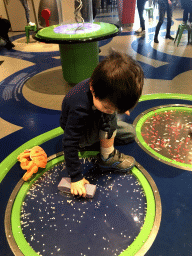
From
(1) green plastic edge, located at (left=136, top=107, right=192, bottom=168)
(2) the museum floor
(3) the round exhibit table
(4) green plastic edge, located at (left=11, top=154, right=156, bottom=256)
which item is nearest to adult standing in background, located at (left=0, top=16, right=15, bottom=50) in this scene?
(2) the museum floor

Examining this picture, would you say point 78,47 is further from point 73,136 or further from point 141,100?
point 73,136

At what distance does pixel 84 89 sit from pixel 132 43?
2.37 metres

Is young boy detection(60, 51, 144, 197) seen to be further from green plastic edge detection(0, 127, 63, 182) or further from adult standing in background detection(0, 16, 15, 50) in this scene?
adult standing in background detection(0, 16, 15, 50)

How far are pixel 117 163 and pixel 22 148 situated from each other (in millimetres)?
538

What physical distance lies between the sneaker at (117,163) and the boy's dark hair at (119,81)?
401 millimetres

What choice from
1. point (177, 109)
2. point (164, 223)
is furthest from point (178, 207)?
point (177, 109)

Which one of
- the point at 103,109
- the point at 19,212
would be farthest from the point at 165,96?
the point at 19,212

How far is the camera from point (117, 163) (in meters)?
0.96

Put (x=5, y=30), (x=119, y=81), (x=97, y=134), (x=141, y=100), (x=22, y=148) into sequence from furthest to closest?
(x=5, y=30)
(x=141, y=100)
(x=22, y=148)
(x=97, y=134)
(x=119, y=81)

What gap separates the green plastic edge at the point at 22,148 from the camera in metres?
1.02

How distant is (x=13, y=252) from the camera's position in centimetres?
70

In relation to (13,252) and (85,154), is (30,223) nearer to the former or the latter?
(13,252)

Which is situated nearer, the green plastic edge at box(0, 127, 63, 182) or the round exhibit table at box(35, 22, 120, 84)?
the green plastic edge at box(0, 127, 63, 182)

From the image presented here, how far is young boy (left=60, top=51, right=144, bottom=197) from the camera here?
0.59 meters
